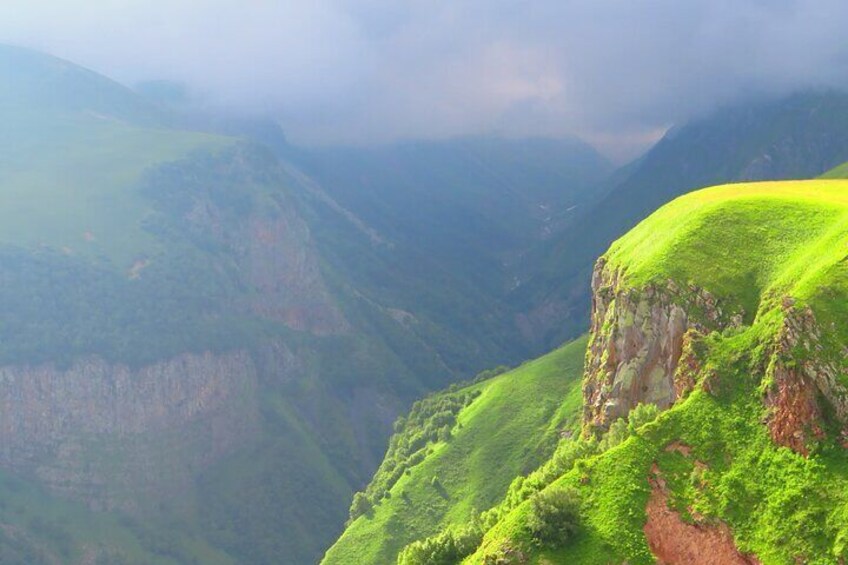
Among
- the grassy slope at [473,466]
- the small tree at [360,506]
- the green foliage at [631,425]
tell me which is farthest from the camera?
the small tree at [360,506]

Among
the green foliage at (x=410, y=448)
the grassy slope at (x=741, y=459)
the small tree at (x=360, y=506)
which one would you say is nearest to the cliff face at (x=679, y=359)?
the grassy slope at (x=741, y=459)

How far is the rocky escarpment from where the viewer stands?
73.7m

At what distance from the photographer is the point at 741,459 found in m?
55.4

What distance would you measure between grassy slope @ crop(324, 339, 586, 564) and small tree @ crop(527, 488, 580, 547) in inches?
2764

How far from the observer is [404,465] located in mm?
159500

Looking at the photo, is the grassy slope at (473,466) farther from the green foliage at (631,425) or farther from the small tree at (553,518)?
the small tree at (553,518)

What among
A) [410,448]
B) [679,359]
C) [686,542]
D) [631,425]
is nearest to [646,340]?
[679,359]

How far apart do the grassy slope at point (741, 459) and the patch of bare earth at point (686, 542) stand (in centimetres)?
72

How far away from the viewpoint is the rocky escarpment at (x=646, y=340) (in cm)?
7369

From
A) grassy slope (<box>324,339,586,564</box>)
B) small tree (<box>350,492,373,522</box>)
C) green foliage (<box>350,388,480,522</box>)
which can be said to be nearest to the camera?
grassy slope (<box>324,339,586,564</box>)

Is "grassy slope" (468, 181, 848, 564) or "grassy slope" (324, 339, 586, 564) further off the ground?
"grassy slope" (468, 181, 848, 564)

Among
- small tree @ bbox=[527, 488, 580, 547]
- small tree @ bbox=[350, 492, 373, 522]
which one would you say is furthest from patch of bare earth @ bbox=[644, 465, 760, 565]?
small tree @ bbox=[350, 492, 373, 522]

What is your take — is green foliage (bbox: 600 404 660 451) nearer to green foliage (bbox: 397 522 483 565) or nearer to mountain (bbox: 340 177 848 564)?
mountain (bbox: 340 177 848 564)

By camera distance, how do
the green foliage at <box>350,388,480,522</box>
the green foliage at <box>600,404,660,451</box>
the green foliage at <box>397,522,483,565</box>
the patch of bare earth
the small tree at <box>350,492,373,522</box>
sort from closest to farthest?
the patch of bare earth < the green foliage at <box>397,522,483,565</box> < the green foliage at <box>600,404,660,451</box> < the small tree at <box>350,492,373,522</box> < the green foliage at <box>350,388,480,522</box>
